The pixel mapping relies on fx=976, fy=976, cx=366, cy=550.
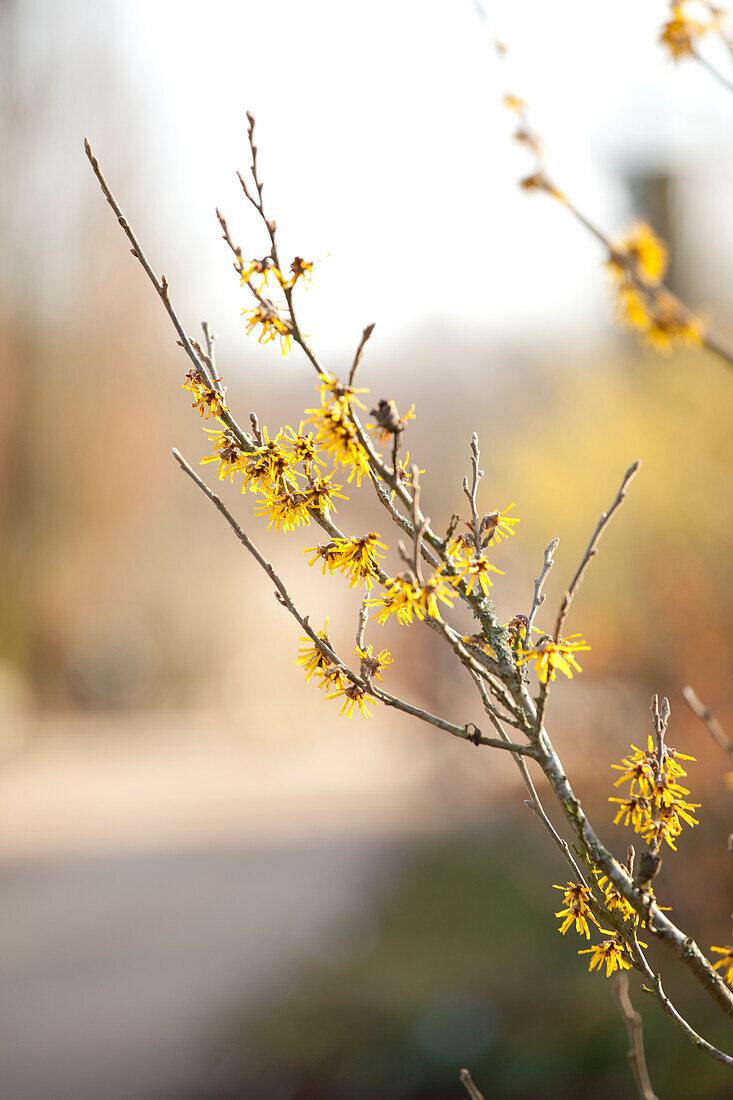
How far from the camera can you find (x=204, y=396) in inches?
51.2

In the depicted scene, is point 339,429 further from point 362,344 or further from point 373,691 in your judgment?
point 373,691

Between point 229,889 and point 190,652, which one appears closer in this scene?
point 229,889

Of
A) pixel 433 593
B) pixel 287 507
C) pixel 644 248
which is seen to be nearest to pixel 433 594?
pixel 433 593

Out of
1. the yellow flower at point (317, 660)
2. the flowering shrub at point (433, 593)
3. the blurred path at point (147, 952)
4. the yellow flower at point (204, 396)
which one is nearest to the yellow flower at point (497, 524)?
the flowering shrub at point (433, 593)

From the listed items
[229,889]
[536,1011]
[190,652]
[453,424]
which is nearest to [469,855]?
[229,889]

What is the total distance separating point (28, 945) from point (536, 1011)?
4.01 meters

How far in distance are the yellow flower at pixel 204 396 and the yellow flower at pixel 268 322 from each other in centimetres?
11

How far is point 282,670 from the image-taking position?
19.6 metres

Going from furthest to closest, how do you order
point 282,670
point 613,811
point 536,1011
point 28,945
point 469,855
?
point 282,670
point 469,855
point 28,945
point 613,811
point 536,1011

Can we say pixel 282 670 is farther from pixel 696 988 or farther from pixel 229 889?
pixel 696 988

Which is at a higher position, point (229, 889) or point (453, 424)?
point (453, 424)

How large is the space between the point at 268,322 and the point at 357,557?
1.02ft

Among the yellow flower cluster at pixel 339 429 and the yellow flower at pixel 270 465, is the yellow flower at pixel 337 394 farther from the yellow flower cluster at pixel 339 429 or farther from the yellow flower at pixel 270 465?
Result: the yellow flower at pixel 270 465

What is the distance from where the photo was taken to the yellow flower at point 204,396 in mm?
1277
